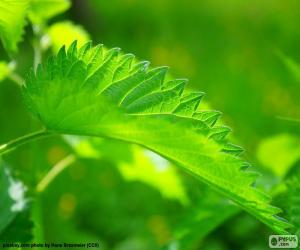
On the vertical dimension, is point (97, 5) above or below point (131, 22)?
above

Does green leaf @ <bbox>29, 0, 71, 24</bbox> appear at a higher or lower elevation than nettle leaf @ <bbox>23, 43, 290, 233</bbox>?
higher

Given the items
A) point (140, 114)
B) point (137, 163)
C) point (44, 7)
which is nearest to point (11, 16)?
point (140, 114)

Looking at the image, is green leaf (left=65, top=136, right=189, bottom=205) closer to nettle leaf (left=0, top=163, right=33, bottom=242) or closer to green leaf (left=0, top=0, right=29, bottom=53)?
nettle leaf (left=0, top=163, right=33, bottom=242)

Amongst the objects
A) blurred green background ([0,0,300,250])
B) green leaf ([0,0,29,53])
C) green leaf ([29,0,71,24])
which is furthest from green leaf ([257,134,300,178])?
green leaf ([0,0,29,53])

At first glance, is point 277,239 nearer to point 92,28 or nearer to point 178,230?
point 178,230

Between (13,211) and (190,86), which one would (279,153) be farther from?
(190,86)

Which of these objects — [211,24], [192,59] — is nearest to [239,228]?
[192,59]

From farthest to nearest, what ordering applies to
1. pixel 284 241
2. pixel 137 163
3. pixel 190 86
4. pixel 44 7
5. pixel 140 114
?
1. pixel 190 86
2. pixel 137 163
3. pixel 44 7
4. pixel 284 241
5. pixel 140 114
